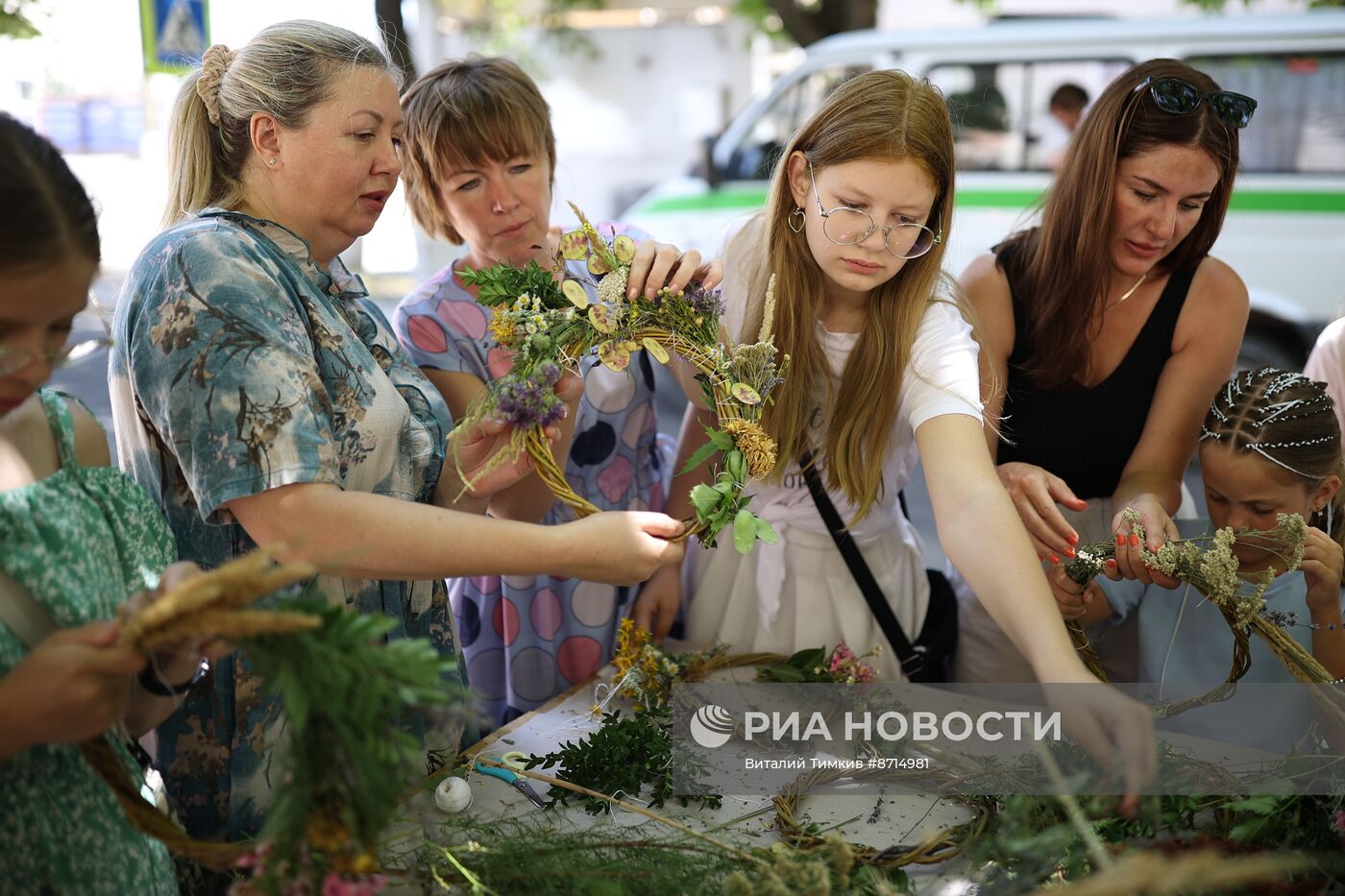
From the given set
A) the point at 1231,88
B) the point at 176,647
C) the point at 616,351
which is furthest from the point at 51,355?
the point at 1231,88

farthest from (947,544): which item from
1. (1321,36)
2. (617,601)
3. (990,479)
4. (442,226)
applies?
(1321,36)

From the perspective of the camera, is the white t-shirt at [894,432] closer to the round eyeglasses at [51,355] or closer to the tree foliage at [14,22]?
the round eyeglasses at [51,355]

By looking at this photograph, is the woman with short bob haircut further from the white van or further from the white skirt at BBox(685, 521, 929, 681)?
the white van

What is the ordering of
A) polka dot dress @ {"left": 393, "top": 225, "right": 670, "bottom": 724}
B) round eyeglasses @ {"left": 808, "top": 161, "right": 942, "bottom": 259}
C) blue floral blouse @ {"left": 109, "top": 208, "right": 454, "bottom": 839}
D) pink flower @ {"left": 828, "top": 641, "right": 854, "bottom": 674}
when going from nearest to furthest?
blue floral blouse @ {"left": 109, "top": 208, "right": 454, "bottom": 839}, round eyeglasses @ {"left": 808, "top": 161, "right": 942, "bottom": 259}, pink flower @ {"left": 828, "top": 641, "right": 854, "bottom": 674}, polka dot dress @ {"left": 393, "top": 225, "right": 670, "bottom": 724}

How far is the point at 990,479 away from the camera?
187 centimetres

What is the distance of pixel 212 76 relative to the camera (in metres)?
1.79

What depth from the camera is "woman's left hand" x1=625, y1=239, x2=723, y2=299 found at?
1847 millimetres

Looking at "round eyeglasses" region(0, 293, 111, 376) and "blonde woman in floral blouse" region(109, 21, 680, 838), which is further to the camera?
"blonde woman in floral blouse" region(109, 21, 680, 838)

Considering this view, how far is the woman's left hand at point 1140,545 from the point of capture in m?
1.88

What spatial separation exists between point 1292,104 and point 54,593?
6.53 m

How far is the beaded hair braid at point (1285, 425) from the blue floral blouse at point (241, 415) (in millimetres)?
1625

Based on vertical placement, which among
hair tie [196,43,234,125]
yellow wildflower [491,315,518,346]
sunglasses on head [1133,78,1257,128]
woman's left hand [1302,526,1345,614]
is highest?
hair tie [196,43,234,125]

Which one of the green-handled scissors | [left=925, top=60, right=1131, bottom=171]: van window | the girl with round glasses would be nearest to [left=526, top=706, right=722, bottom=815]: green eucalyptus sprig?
the green-handled scissors

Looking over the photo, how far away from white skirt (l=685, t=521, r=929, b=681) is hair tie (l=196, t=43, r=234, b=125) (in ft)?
4.52
